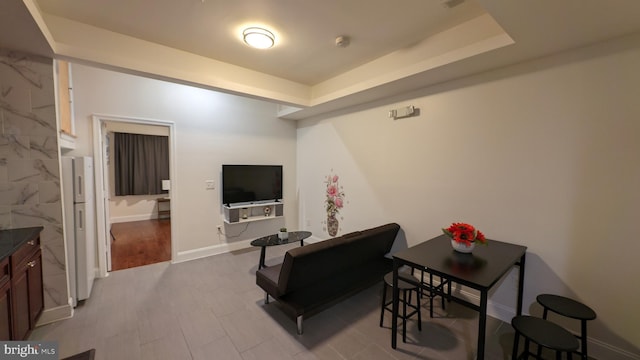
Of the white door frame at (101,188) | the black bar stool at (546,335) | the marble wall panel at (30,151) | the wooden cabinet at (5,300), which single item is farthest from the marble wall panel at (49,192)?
the black bar stool at (546,335)

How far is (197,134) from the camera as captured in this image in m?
4.02

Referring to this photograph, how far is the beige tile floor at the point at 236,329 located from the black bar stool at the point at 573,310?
1.70 ft

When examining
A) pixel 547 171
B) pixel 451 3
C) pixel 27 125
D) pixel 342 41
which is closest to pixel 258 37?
pixel 342 41

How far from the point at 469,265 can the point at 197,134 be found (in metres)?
3.97

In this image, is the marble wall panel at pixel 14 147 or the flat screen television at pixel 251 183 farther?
the flat screen television at pixel 251 183

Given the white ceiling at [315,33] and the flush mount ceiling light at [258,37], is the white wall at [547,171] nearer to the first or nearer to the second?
the white ceiling at [315,33]

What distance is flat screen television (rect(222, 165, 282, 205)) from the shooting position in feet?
13.8

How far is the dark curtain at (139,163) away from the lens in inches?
255

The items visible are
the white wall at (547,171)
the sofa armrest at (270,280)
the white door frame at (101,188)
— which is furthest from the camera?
the white door frame at (101,188)

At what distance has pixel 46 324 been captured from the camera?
2350 mm

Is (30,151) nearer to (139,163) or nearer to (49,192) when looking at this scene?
(49,192)

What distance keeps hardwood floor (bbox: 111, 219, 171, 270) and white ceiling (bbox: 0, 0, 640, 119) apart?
9.77 feet

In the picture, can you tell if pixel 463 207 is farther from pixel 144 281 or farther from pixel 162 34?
pixel 144 281

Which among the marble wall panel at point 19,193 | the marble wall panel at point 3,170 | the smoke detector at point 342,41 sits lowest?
the marble wall panel at point 19,193
